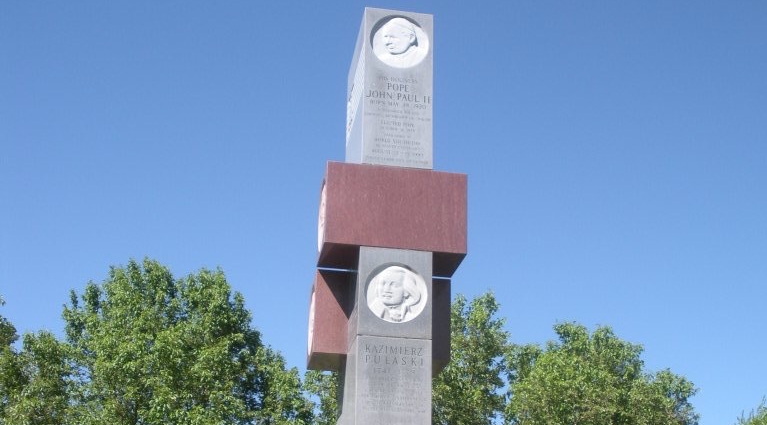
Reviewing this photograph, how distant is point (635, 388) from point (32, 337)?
20.1m

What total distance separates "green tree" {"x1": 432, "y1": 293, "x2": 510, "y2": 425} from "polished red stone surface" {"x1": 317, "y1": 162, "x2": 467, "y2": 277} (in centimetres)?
1797

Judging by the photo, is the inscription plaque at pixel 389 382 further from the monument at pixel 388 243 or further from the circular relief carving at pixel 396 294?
the circular relief carving at pixel 396 294

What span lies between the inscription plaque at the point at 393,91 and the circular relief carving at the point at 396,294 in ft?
5.96

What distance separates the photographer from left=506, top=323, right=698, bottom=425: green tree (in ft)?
110

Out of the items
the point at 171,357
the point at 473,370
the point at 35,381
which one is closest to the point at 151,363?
the point at 171,357

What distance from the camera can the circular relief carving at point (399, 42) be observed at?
17.5 m

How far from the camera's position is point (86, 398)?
30.5m

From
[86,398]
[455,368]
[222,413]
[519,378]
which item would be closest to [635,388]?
[519,378]

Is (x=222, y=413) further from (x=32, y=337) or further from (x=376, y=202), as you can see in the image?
(x=376, y=202)

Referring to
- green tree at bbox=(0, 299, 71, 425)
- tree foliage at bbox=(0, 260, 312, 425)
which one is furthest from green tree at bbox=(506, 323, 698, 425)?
green tree at bbox=(0, 299, 71, 425)

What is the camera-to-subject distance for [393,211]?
16.5 meters

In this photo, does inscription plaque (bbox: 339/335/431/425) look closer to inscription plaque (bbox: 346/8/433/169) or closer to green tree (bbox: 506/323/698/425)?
inscription plaque (bbox: 346/8/433/169)

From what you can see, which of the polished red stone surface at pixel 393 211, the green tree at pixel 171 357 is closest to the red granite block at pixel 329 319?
the polished red stone surface at pixel 393 211

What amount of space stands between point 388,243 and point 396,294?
794 millimetres
